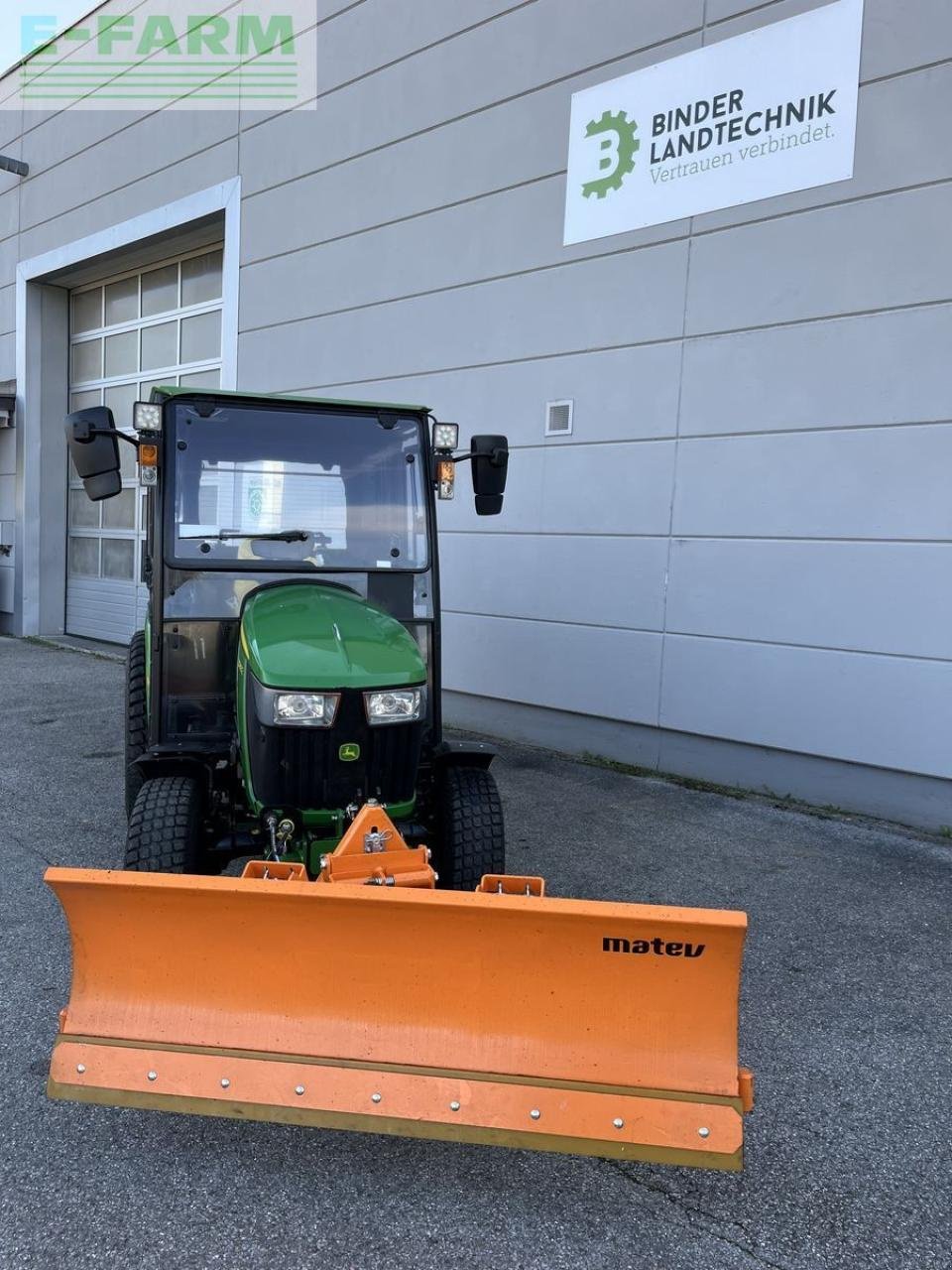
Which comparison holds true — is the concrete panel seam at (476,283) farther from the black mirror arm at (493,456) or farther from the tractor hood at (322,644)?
the tractor hood at (322,644)

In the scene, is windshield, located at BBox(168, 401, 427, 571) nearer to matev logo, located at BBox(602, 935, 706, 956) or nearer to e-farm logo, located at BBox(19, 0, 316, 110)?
matev logo, located at BBox(602, 935, 706, 956)

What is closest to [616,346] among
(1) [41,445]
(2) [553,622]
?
(2) [553,622]

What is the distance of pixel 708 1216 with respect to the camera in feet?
7.72

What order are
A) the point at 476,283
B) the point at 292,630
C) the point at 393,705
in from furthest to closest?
the point at 476,283 → the point at 292,630 → the point at 393,705

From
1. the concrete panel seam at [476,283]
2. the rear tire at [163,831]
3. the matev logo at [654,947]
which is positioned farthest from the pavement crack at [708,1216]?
the concrete panel seam at [476,283]

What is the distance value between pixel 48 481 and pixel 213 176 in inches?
205

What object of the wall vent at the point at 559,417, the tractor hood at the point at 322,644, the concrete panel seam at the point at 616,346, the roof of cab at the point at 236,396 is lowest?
the tractor hood at the point at 322,644

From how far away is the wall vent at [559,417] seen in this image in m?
7.05

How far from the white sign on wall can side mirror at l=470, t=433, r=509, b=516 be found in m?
2.94

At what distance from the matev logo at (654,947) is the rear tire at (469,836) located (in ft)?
3.72

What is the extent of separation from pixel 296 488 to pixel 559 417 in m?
3.49

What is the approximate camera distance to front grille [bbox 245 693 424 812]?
3.25m

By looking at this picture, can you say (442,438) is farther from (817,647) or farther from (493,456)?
(817,647)

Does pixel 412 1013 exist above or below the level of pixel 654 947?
below
